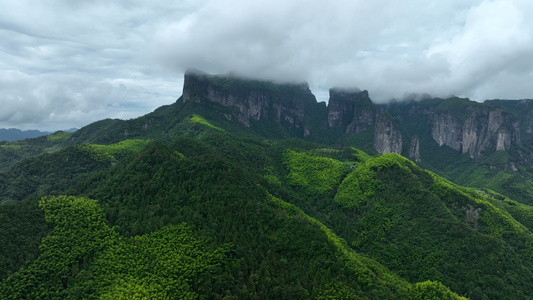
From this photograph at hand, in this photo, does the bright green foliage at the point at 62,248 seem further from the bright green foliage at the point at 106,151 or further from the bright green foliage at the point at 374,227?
the bright green foliage at the point at 374,227

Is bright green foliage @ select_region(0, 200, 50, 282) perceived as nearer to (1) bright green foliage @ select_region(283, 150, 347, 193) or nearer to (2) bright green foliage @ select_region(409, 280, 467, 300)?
(2) bright green foliage @ select_region(409, 280, 467, 300)

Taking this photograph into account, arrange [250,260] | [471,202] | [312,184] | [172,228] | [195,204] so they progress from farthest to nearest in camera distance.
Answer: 1. [312,184]
2. [471,202]
3. [195,204]
4. [172,228]
5. [250,260]

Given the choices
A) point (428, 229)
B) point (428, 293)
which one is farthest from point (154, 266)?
point (428, 229)

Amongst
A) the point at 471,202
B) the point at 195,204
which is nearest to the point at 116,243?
the point at 195,204

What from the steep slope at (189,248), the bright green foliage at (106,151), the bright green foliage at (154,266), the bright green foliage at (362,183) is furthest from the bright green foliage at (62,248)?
the bright green foliage at (362,183)

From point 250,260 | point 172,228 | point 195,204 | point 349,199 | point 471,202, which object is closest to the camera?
point 250,260

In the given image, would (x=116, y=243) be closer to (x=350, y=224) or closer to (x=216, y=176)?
(x=216, y=176)
